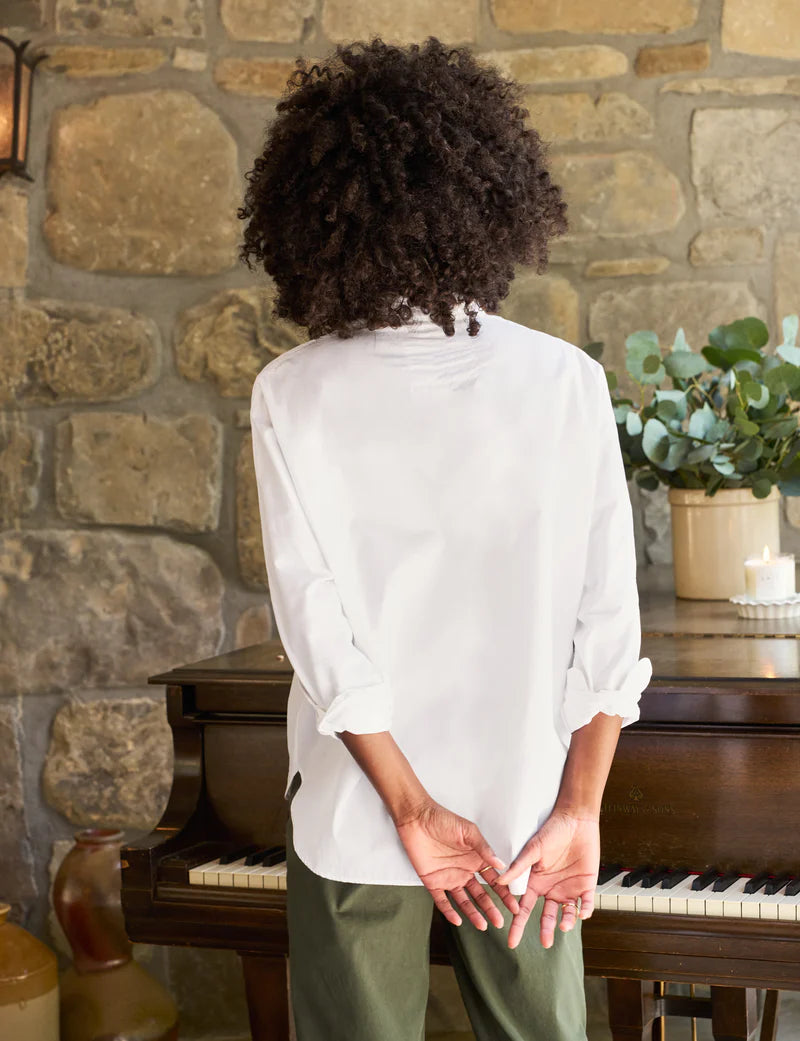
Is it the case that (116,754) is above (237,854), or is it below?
below

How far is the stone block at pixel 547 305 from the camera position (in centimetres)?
277

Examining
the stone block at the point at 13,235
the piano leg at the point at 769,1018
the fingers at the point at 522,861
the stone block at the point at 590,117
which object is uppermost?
the stone block at the point at 590,117

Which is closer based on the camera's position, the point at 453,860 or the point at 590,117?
the point at 453,860

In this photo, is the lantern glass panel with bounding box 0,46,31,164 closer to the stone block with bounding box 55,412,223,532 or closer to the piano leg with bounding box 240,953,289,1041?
the stone block with bounding box 55,412,223,532

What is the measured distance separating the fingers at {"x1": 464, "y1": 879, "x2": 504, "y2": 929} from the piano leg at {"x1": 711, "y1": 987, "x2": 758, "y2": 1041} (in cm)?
120

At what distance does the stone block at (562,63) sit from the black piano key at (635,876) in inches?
70.5

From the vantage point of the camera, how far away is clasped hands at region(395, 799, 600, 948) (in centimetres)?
108

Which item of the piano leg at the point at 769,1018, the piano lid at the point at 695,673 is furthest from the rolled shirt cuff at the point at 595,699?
the piano leg at the point at 769,1018

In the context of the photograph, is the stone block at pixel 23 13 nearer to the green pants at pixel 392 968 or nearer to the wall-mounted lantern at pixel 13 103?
the wall-mounted lantern at pixel 13 103

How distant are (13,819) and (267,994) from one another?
3.46 ft

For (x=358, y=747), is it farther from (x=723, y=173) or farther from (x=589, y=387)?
(x=723, y=173)

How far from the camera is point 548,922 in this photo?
113cm

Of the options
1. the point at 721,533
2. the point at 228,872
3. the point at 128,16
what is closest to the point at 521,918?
the point at 228,872

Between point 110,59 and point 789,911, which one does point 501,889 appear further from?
point 110,59
